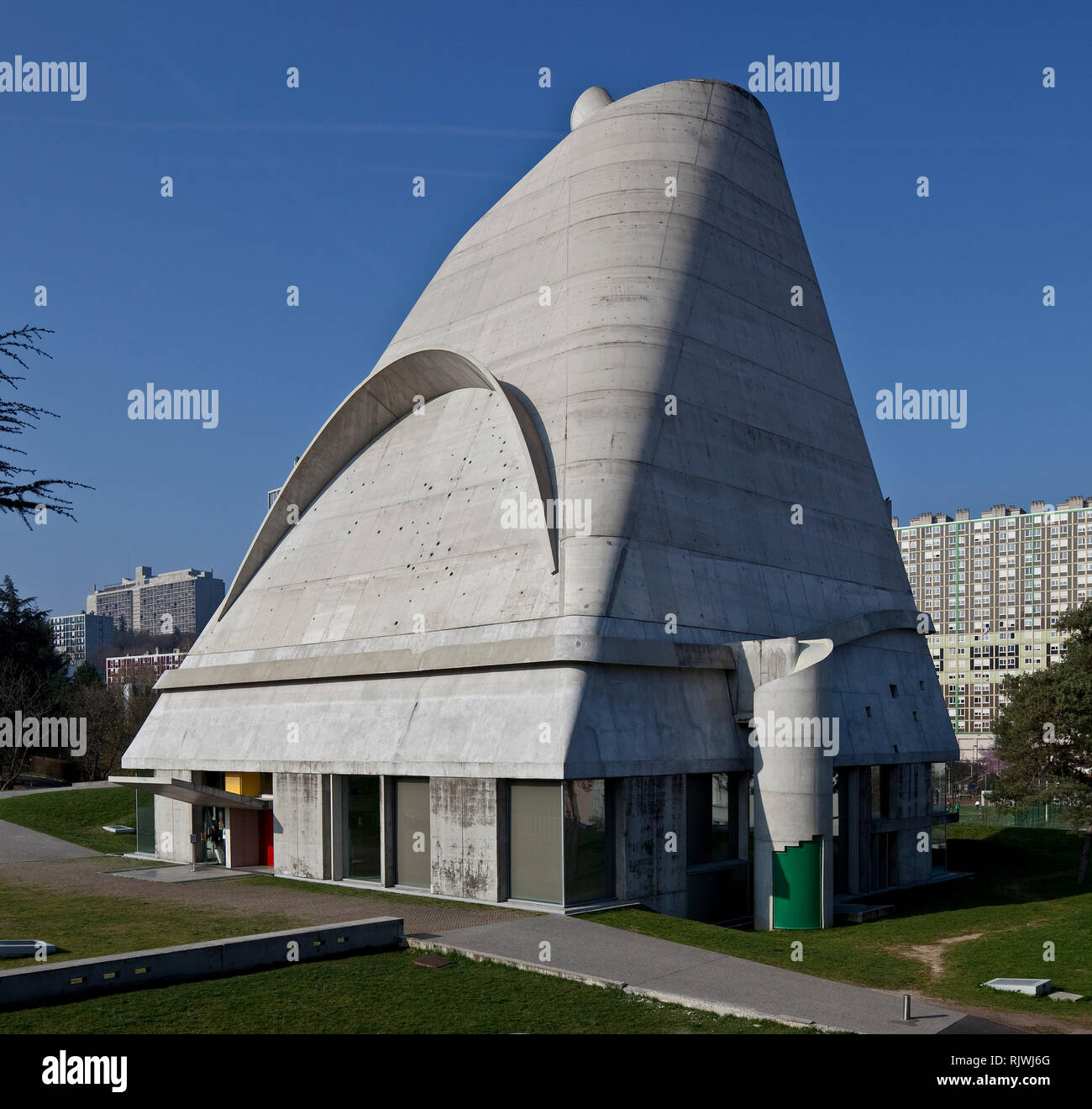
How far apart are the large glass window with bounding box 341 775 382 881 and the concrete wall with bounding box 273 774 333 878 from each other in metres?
0.55

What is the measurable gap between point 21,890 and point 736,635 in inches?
720

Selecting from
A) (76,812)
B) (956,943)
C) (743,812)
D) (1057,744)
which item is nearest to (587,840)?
(743,812)

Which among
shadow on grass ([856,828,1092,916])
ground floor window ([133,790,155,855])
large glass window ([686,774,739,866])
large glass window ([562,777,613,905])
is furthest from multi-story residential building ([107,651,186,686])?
shadow on grass ([856,828,1092,916])

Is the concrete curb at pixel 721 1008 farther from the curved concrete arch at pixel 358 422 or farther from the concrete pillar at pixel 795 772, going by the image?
the curved concrete arch at pixel 358 422

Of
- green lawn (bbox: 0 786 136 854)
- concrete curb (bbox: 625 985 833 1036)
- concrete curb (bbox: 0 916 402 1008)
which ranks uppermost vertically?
concrete curb (bbox: 0 916 402 1008)

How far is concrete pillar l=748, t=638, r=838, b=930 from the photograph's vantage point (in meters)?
24.2

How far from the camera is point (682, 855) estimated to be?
2409cm

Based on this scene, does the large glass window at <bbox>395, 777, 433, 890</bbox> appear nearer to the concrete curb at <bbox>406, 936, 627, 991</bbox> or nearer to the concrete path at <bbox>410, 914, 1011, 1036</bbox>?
the concrete path at <bbox>410, 914, 1011, 1036</bbox>

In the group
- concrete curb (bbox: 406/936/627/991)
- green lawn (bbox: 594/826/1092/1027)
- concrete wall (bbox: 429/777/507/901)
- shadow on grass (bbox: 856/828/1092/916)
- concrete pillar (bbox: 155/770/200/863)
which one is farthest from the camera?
concrete pillar (bbox: 155/770/200/863)

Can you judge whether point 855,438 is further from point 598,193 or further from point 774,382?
point 598,193

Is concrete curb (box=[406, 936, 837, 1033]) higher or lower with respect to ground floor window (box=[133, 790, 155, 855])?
higher

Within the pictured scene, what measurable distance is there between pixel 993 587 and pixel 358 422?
11543 centimetres

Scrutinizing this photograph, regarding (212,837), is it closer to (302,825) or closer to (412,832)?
(302,825)

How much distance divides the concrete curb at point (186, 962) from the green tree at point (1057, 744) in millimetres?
24040
